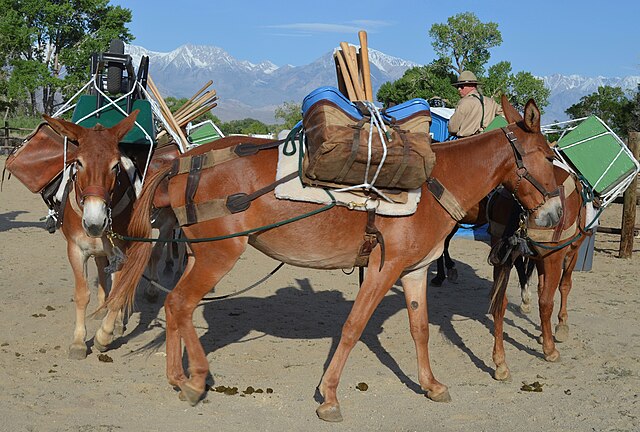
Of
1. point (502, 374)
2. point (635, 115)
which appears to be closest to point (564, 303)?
point (502, 374)

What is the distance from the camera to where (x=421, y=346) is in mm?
5098

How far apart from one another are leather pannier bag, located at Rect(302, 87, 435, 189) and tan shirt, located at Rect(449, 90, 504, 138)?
2.90m

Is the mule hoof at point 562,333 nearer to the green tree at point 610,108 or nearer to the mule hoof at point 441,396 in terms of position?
the mule hoof at point 441,396

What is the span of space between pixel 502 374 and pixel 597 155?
241cm

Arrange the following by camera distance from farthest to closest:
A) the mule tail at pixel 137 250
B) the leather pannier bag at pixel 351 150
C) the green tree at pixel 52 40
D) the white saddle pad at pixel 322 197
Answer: the green tree at pixel 52 40 → the mule tail at pixel 137 250 → the white saddle pad at pixel 322 197 → the leather pannier bag at pixel 351 150

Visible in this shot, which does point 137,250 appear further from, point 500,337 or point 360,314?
point 500,337

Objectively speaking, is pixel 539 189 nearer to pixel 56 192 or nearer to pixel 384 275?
pixel 384 275

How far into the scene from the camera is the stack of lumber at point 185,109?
7.22m

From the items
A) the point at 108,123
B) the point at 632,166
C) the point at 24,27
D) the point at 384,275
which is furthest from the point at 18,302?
the point at 24,27

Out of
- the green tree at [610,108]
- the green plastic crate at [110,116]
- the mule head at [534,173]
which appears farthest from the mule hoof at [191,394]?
the green tree at [610,108]

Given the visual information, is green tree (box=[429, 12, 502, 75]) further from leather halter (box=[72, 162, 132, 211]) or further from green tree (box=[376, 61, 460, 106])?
leather halter (box=[72, 162, 132, 211])

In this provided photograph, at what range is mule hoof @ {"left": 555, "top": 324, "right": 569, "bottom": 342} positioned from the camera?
6730 mm

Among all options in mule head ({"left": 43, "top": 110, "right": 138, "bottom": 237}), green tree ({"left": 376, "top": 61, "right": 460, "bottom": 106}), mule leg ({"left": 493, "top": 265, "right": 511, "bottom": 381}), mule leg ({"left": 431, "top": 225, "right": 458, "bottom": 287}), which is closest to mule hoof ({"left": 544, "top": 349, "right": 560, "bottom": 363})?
mule leg ({"left": 493, "top": 265, "right": 511, "bottom": 381})

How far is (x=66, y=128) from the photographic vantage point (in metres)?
4.90
